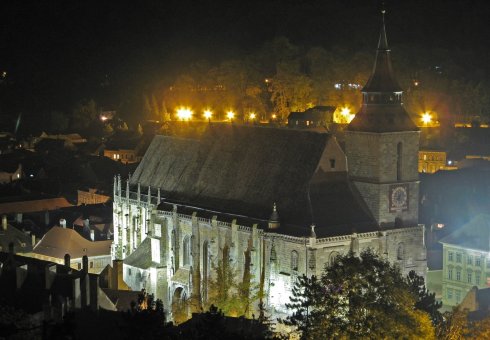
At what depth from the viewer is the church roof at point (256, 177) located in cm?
7856

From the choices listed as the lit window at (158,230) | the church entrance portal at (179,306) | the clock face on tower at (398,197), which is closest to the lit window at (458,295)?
the clock face on tower at (398,197)

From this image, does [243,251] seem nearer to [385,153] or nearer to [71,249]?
[385,153]

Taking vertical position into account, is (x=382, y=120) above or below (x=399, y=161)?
above

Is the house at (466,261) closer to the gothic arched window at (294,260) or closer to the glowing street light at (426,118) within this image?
the gothic arched window at (294,260)

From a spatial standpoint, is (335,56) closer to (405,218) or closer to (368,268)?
(405,218)

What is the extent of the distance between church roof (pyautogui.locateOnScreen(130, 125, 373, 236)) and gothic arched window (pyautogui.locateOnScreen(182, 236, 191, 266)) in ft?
8.43

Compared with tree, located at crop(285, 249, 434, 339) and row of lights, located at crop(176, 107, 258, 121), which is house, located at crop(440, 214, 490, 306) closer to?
tree, located at crop(285, 249, 434, 339)

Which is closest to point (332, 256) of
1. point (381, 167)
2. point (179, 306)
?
point (381, 167)

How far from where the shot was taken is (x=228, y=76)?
15812 cm

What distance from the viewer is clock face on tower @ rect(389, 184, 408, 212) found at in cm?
8006

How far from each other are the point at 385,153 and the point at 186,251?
53.5 feet

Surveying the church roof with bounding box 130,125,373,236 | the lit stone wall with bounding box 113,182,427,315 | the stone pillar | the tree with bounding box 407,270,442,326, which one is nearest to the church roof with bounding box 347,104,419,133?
the church roof with bounding box 130,125,373,236

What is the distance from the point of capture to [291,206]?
7881 cm

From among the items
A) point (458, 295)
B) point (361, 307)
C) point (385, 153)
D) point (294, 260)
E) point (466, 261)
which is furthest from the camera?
point (466, 261)
